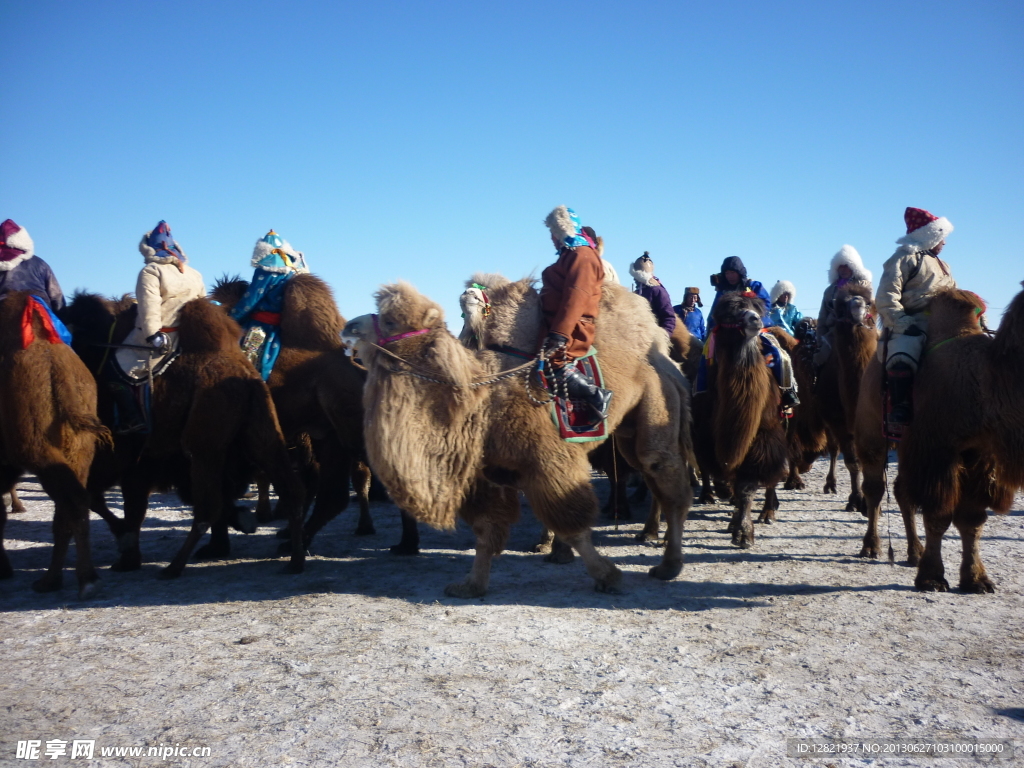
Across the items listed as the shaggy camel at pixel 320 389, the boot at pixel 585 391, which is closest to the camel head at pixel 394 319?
the boot at pixel 585 391

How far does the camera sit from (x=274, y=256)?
7527 mm

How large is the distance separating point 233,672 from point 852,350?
6284 mm

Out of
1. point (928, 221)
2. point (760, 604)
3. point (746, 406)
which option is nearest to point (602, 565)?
point (760, 604)

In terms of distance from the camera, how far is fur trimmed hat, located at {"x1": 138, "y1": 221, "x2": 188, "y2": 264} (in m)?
6.84

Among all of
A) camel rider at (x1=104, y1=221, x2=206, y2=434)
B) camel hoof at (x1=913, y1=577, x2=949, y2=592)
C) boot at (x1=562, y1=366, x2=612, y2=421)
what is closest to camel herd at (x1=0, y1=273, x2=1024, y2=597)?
camel hoof at (x1=913, y1=577, x2=949, y2=592)

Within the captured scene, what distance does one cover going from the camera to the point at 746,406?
6855 mm

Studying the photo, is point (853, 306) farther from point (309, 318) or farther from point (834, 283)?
point (309, 318)

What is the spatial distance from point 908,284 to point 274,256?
560cm

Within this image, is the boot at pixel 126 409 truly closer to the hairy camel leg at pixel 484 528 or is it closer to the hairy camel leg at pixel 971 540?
the hairy camel leg at pixel 484 528

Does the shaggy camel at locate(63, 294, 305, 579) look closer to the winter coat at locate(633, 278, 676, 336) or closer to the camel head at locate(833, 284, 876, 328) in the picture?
the winter coat at locate(633, 278, 676, 336)

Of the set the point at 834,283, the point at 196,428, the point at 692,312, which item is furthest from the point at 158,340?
the point at 692,312

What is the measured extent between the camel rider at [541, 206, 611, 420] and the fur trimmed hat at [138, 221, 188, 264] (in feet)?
11.6

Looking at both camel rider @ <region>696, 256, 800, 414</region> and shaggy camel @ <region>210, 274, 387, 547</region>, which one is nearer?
shaggy camel @ <region>210, 274, 387, 547</region>

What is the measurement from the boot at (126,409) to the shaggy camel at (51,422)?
1.36 feet
